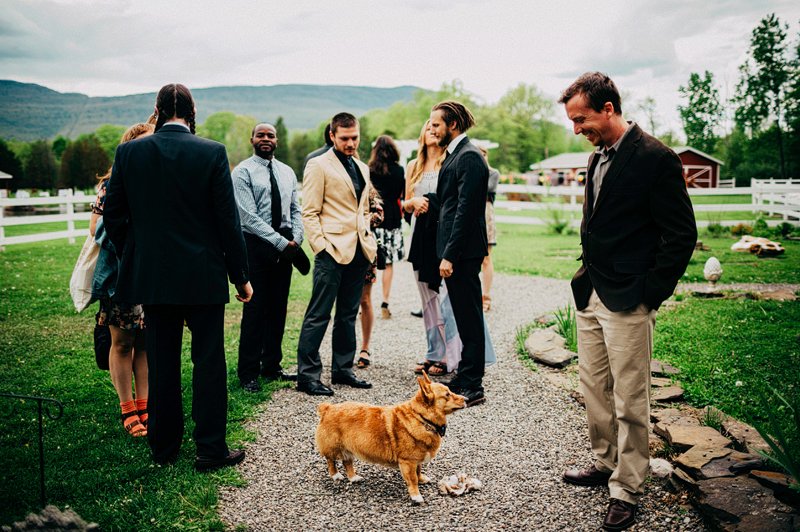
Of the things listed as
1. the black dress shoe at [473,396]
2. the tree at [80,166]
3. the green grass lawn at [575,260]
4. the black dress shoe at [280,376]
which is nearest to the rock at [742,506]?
the black dress shoe at [473,396]

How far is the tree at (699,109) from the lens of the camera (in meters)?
79.4

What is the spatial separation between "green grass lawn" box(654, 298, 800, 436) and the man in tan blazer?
3.27 meters

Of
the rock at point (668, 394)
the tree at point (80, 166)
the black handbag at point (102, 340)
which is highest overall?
the tree at point (80, 166)

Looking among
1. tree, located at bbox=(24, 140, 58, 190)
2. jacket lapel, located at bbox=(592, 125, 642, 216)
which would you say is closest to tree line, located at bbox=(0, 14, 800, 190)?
tree, located at bbox=(24, 140, 58, 190)

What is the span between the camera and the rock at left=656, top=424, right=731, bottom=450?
3720 millimetres

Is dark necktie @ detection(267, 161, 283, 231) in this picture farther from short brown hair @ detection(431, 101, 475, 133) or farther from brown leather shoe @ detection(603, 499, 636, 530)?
brown leather shoe @ detection(603, 499, 636, 530)

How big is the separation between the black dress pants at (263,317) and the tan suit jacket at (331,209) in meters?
0.58

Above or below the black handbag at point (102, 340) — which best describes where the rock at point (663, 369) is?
below

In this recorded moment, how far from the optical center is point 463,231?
4957 mm

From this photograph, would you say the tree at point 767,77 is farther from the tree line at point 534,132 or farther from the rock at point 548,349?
the rock at point 548,349

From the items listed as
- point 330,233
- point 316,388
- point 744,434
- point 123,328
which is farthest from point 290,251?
Answer: point 744,434

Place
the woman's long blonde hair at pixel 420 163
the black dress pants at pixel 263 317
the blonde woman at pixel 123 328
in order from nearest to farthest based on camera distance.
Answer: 1. the blonde woman at pixel 123 328
2. the black dress pants at pixel 263 317
3. the woman's long blonde hair at pixel 420 163

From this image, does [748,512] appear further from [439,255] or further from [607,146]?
[439,255]

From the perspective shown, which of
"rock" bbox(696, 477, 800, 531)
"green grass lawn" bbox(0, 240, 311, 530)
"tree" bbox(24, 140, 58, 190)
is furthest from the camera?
"tree" bbox(24, 140, 58, 190)
